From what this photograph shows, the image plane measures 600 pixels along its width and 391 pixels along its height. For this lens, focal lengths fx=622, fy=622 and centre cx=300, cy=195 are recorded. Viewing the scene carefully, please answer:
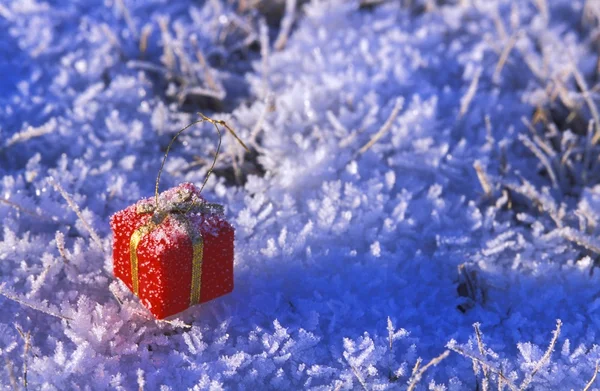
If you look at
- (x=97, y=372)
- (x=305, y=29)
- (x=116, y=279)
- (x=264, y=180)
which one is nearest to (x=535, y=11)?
(x=305, y=29)

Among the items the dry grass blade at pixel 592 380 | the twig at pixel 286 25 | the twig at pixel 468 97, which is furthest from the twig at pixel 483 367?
the twig at pixel 286 25

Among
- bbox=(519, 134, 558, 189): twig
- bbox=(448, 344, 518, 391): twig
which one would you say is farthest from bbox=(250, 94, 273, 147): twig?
bbox=(448, 344, 518, 391): twig

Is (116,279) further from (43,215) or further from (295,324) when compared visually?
(295,324)

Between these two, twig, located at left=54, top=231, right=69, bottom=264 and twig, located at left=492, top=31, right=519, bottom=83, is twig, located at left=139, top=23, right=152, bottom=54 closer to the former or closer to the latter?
twig, located at left=54, top=231, right=69, bottom=264

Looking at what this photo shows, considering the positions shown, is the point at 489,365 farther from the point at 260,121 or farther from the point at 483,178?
the point at 260,121

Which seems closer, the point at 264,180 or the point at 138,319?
the point at 138,319
